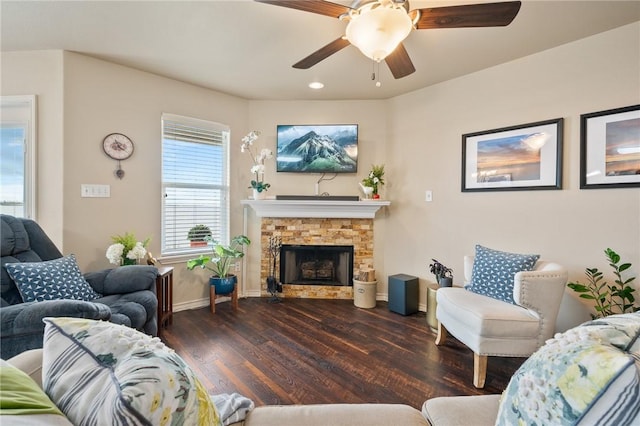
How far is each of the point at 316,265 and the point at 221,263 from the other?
121 cm

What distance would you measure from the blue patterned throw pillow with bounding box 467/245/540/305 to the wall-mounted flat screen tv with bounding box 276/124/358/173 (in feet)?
6.05

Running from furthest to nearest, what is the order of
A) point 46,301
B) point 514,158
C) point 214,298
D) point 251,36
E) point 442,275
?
point 214,298
point 442,275
point 514,158
point 251,36
point 46,301

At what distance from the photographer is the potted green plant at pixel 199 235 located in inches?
132

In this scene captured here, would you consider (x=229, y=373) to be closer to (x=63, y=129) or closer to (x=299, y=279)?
(x=299, y=279)

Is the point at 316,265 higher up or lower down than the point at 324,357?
higher up

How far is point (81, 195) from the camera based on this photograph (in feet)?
8.80

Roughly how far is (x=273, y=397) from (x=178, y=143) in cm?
278

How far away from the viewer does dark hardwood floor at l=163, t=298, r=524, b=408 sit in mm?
1855

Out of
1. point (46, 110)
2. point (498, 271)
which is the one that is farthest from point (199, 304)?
point (498, 271)

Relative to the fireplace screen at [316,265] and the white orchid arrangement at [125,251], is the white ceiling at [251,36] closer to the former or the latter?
the white orchid arrangement at [125,251]

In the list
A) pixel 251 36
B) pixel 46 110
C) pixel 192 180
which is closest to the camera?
pixel 251 36

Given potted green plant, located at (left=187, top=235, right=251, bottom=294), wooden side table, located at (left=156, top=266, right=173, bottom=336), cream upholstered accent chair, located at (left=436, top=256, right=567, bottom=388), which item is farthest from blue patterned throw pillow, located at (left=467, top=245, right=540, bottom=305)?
wooden side table, located at (left=156, top=266, right=173, bottom=336)

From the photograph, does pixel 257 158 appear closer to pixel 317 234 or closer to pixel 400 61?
pixel 317 234

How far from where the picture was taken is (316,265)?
384 centimetres
